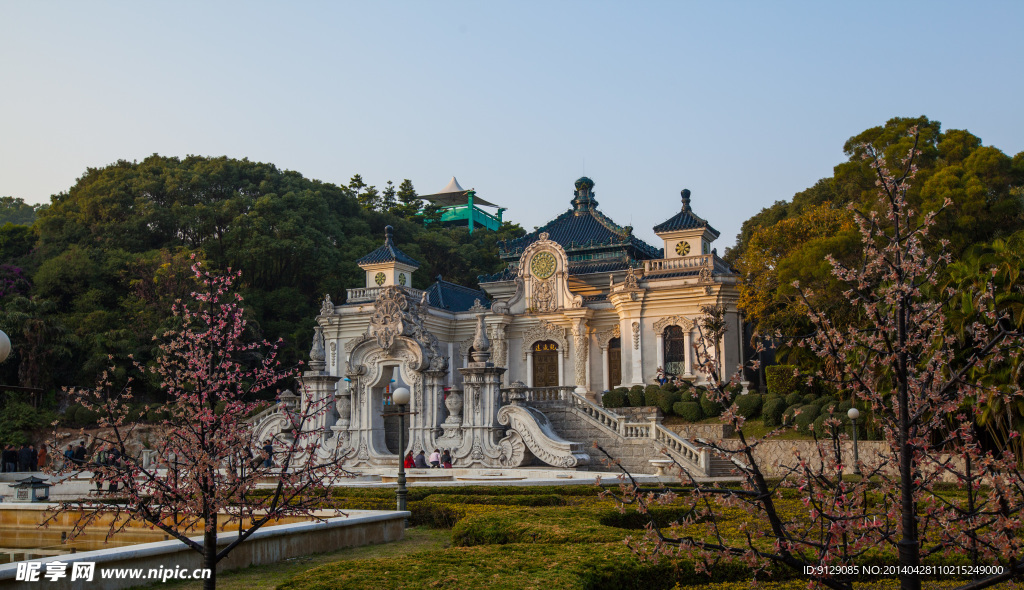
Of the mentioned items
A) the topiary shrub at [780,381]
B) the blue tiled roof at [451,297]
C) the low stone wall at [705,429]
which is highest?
the blue tiled roof at [451,297]

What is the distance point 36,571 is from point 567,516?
22.1 ft

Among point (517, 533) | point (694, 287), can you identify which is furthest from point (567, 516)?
point (694, 287)

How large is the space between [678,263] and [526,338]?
7.69 meters

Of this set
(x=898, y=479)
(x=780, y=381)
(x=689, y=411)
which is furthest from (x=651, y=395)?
(x=898, y=479)

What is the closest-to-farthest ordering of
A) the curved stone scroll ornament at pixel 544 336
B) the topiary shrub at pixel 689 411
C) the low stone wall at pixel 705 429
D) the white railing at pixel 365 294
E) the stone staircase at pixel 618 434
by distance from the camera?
the stone staircase at pixel 618 434 → the low stone wall at pixel 705 429 → the topiary shrub at pixel 689 411 → the curved stone scroll ornament at pixel 544 336 → the white railing at pixel 365 294

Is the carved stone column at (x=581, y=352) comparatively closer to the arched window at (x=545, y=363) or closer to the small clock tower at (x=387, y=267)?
the arched window at (x=545, y=363)

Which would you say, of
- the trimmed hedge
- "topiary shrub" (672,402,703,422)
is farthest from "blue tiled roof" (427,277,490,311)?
"topiary shrub" (672,402,703,422)

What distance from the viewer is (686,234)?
3578cm

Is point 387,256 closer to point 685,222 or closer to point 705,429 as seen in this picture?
point 685,222

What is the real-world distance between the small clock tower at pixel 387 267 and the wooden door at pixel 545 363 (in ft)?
23.9

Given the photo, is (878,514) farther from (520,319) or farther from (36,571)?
(520,319)

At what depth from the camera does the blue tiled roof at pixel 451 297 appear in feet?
134

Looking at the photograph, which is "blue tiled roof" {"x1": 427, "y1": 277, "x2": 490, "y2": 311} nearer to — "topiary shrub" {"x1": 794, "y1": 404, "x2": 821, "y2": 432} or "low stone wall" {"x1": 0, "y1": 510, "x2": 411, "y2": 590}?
"topiary shrub" {"x1": 794, "y1": 404, "x2": 821, "y2": 432}

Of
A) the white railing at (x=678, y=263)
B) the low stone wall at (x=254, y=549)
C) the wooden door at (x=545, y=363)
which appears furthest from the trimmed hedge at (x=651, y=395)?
the low stone wall at (x=254, y=549)
